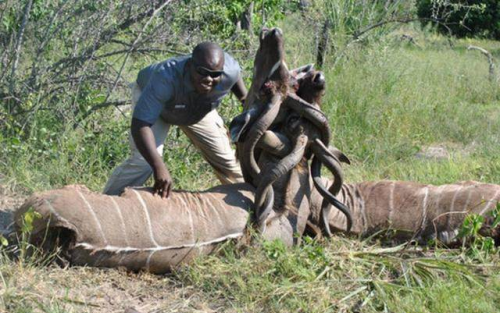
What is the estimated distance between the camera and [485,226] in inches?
231

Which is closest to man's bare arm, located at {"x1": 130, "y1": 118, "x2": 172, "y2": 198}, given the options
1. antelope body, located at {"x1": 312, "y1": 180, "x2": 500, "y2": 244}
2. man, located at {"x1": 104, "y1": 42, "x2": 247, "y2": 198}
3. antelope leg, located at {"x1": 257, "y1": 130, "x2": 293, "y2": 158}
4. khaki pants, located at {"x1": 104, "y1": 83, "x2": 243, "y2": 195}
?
man, located at {"x1": 104, "y1": 42, "x2": 247, "y2": 198}

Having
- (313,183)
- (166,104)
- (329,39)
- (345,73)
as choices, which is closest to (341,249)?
(313,183)

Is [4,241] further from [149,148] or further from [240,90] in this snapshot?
[240,90]

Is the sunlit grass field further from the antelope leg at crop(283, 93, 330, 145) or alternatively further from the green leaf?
the antelope leg at crop(283, 93, 330, 145)

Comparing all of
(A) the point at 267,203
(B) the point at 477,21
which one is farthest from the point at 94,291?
(B) the point at 477,21

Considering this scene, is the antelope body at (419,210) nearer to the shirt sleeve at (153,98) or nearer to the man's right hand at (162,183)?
the man's right hand at (162,183)

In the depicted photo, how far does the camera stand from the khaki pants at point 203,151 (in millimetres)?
5934

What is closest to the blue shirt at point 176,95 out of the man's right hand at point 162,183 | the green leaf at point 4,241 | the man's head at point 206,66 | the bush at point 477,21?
the man's head at point 206,66

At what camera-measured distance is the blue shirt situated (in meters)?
5.45

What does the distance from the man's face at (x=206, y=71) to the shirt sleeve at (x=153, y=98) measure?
0.18 meters

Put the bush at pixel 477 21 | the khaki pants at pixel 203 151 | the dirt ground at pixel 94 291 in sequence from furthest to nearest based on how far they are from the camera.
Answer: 1. the bush at pixel 477 21
2. the khaki pants at pixel 203 151
3. the dirt ground at pixel 94 291

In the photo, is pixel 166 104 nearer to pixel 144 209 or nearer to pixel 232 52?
pixel 144 209

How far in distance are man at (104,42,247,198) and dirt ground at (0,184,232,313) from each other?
2.03ft

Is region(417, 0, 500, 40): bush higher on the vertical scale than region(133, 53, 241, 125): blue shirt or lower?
lower
